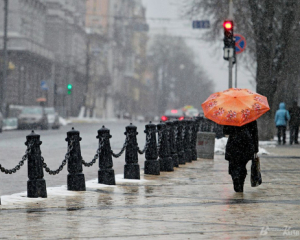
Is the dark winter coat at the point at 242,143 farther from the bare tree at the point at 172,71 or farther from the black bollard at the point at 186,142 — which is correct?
the bare tree at the point at 172,71

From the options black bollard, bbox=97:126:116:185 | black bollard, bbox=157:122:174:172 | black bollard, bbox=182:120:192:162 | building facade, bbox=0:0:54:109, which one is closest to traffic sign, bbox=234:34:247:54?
black bollard, bbox=182:120:192:162

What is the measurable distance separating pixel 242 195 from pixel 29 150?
3.27 meters

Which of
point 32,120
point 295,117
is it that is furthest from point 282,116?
point 32,120

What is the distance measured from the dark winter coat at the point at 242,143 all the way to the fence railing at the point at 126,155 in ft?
7.16

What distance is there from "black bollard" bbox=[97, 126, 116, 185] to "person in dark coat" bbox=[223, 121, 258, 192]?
2.18m

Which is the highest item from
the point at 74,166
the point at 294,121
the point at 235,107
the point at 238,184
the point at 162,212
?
the point at 235,107

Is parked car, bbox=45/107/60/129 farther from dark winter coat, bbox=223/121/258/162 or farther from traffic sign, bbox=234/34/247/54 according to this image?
dark winter coat, bbox=223/121/258/162

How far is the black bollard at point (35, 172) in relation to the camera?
1114cm

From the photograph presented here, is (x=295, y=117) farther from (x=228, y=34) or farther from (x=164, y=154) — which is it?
(x=164, y=154)

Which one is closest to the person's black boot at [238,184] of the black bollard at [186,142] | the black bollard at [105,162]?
the black bollard at [105,162]

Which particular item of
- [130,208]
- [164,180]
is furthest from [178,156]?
[130,208]

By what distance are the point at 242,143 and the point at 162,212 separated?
9.79 ft

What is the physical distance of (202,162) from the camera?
19.7 metres

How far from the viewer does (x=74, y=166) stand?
40.5 feet
